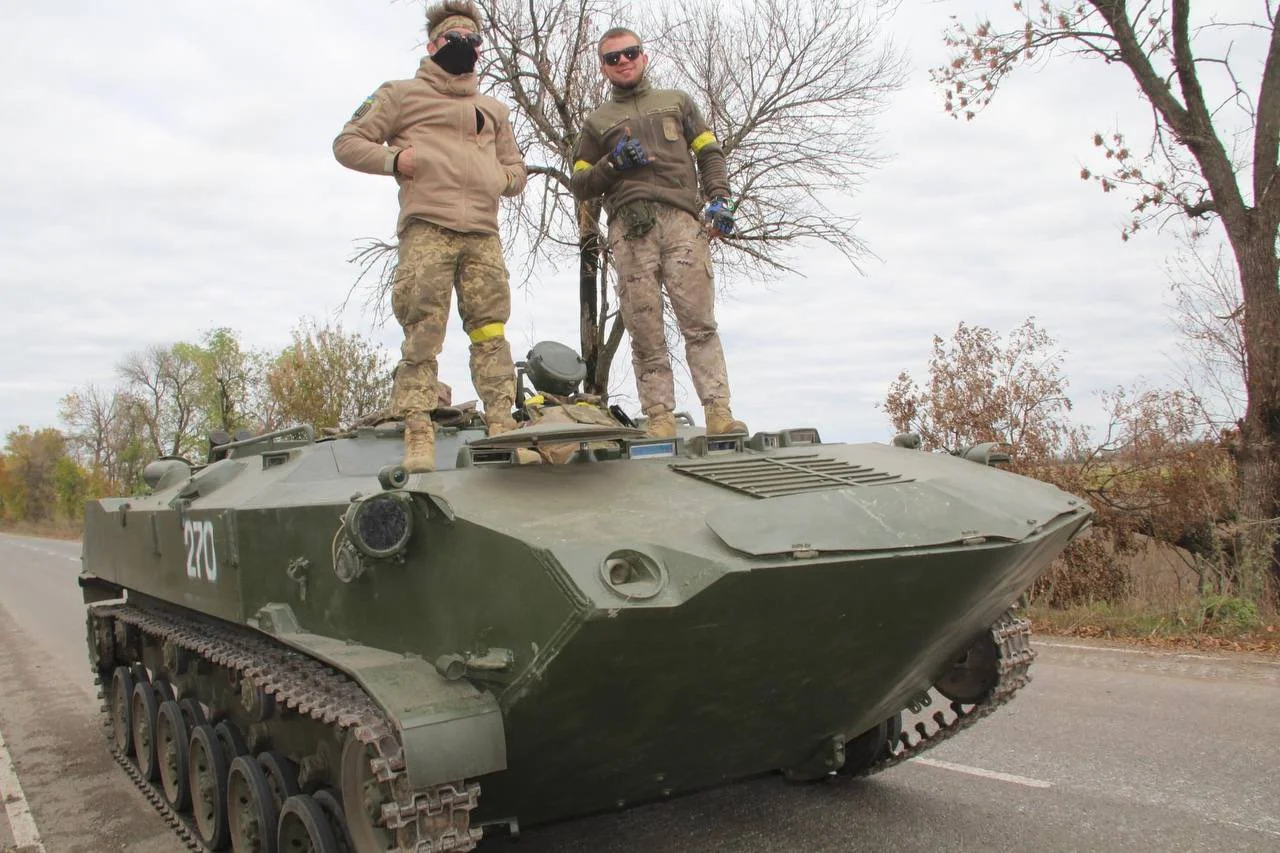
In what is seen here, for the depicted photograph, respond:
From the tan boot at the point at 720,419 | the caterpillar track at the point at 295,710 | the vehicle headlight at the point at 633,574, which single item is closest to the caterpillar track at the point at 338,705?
the caterpillar track at the point at 295,710

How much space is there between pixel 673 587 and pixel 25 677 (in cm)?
967

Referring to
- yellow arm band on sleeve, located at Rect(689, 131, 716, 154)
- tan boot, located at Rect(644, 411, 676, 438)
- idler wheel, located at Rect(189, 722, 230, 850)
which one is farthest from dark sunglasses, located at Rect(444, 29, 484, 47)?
idler wheel, located at Rect(189, 722, 230, 850)

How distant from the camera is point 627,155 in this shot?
5277mm

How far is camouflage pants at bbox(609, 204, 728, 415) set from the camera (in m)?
5.29

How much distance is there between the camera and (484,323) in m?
5.13

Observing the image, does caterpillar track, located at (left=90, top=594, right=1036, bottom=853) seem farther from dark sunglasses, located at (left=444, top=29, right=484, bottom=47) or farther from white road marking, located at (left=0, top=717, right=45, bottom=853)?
dark sunglasses, located at (left=444, top=29, right=484, bottom=47)

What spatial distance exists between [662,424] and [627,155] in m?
1.26

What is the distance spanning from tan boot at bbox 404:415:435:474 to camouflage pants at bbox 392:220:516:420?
80mm

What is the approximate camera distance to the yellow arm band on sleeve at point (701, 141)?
18.0 ft

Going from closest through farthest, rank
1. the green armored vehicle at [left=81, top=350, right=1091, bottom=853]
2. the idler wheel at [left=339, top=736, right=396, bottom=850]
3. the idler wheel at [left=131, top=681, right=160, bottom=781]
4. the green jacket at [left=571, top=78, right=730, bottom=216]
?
the green armored vehicle at [left=81, top=350, right=1091, bottom=853]
the idler wheel at [left=339, top=736, right=396, bottom=850]
the green jacket at [left=571, top=78, right=730, bottom=216]
the idler wheel at [left=131, top=681, right=160, bottom=781]

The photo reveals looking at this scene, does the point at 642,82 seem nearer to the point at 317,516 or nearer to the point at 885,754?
the point at 317,516

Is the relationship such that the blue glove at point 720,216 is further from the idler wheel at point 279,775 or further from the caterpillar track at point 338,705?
the idler wheel at point 279,775

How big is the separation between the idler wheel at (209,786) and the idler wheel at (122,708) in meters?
1.49

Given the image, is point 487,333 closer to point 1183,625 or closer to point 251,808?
point 251,808
